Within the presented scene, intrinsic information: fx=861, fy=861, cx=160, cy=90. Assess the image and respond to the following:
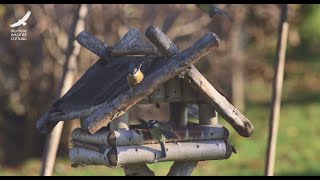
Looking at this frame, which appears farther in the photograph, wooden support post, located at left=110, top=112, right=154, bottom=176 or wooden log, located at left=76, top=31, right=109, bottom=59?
wooden log, located at left=76, top=31, right=109, bottom=59

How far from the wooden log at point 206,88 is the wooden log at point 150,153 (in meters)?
0.23

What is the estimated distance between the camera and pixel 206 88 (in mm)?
5219

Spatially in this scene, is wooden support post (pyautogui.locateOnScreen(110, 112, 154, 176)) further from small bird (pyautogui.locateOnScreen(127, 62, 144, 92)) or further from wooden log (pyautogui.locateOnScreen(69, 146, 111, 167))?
small bird (pyautogui.locateOnScreen(127, 62, 144, 92))

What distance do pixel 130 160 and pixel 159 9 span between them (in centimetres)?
882

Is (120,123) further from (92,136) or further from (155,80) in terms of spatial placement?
(155,80)

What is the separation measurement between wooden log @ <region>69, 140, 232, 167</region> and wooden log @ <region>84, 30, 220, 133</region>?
0.26m

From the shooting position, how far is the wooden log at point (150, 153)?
202 inches

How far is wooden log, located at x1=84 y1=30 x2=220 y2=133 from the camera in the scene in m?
4.97

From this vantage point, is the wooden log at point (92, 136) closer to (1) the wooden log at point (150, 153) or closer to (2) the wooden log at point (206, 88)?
(1) the wooden log at point (150, 153)

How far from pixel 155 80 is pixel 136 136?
0.40 meters

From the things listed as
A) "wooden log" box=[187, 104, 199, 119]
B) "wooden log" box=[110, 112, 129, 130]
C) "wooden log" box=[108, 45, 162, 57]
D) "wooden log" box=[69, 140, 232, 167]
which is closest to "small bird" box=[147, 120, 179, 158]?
"wooden log" box=[69, 140, 232, 167]

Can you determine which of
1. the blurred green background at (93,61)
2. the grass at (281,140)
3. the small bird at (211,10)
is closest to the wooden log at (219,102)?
the small bird at (211,10)

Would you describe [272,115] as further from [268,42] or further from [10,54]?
[268,42]

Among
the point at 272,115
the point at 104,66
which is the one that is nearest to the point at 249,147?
the point at 272,115
